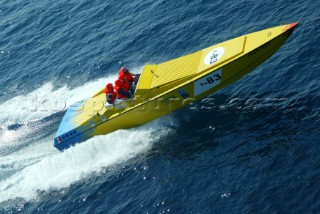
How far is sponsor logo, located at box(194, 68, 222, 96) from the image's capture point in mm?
24078

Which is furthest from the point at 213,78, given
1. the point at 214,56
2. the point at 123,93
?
the point at 123,93

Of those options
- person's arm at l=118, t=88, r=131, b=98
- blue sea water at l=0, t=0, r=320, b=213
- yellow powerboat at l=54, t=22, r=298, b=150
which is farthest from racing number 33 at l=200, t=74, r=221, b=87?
person's arm at l=118, t=88, r=131, b=98

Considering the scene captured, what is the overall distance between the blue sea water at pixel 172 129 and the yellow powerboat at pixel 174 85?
898mm

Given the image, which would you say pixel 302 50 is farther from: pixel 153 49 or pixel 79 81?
pixel 79 81

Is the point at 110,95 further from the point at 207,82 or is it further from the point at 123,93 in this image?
the point at 207,82

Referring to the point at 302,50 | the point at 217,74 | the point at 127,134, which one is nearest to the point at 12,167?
the point at 127,134

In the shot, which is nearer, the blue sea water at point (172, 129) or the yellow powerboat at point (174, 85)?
the blue sea water at point (172, 129)

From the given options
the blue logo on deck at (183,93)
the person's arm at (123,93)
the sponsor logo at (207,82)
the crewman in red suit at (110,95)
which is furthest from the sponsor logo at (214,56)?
the crewman in red suit at (110,95)

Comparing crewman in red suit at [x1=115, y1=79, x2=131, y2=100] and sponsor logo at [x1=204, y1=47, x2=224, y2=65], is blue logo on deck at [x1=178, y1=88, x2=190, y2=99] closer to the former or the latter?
sponsor logo at [x1=204, y1=47, x2=224, y2=65]

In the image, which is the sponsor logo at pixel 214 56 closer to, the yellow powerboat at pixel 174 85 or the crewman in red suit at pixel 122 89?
the yellow powerboat at pixel 174 85

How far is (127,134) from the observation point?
86.4 ft

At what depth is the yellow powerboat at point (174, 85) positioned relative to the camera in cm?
2364

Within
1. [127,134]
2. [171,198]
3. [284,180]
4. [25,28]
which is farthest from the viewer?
Answer: [25,28]

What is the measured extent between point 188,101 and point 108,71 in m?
10.2
